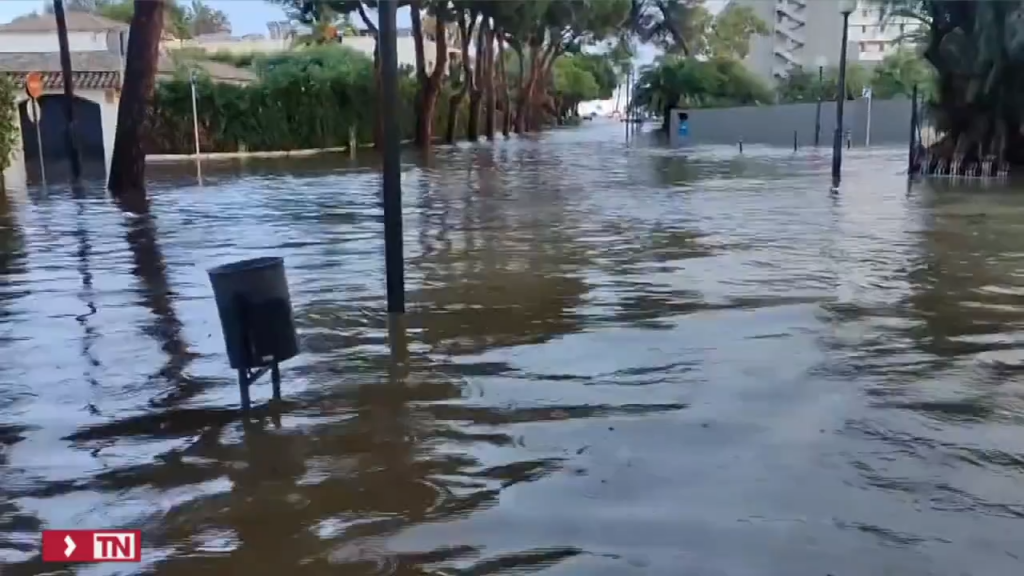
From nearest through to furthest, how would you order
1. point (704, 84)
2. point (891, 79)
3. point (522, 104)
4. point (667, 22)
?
point (667, 22), point (704, 84), point (891, 79), point (522, 104)

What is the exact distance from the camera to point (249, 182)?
2619 cm

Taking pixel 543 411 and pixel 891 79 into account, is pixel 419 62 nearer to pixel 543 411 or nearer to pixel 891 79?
pixel 891 79

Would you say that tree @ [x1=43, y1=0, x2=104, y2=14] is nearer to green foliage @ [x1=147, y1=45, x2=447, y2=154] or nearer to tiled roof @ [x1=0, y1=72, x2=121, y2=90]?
green foliage @ [x1=147, y1=45, x2=447, y2=154]

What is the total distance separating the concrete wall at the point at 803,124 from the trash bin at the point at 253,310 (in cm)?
4376

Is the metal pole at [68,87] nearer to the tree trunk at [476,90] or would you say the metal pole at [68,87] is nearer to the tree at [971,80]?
the tree at [971,80]

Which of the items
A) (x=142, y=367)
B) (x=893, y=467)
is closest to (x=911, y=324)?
(x=893, y=467)

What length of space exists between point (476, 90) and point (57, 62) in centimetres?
1878

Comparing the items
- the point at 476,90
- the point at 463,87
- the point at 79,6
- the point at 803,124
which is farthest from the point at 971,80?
the point at 79,6

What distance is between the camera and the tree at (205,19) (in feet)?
349

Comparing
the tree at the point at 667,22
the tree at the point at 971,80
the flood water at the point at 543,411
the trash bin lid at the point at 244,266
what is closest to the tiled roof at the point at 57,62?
the tree at the point at 667,22

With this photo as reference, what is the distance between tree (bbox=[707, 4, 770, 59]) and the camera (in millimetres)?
75875

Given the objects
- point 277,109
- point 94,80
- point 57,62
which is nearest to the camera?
point 94,80

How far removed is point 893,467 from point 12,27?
195ft

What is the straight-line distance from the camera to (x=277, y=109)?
41.8 m
